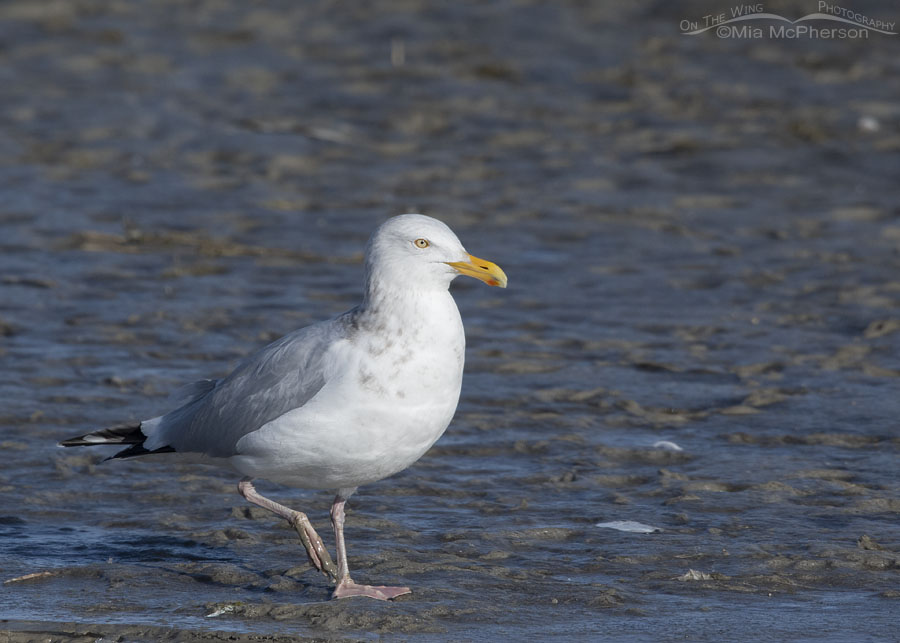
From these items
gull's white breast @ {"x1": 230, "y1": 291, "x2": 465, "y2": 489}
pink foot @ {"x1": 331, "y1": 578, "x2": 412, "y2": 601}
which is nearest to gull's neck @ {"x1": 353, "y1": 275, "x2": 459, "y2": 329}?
gull's white breast @ {"x1": 230, "y1": 291, "x2": 465, "y2": 489}

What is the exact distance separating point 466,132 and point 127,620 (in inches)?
374

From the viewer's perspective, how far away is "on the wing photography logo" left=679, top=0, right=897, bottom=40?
1670 centimetres

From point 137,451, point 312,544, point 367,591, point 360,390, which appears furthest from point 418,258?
point 137,451

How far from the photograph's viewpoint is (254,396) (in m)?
6.60

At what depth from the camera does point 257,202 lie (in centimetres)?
1320

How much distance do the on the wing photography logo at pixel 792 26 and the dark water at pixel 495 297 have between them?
195 millimetres

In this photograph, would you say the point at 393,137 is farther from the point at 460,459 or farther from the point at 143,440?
the point at 143,440

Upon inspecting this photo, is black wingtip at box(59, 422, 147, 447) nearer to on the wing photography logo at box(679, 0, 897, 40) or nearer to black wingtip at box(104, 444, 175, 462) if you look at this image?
black wingtip at box(104, 444, 175, 462)

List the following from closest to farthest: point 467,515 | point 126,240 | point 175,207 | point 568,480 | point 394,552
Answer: point 394,552 < point 467,515 < point 568,480 < point 126,240 < point 175,207

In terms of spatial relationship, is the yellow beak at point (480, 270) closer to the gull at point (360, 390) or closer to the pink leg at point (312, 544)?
the gull at point (360, 390)

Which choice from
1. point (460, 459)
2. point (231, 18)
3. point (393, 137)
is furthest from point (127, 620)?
point (231, 18)

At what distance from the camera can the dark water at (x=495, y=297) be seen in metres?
6.62

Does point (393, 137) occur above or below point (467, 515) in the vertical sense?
above

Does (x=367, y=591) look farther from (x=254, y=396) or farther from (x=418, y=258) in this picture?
(x=418, y=258)
